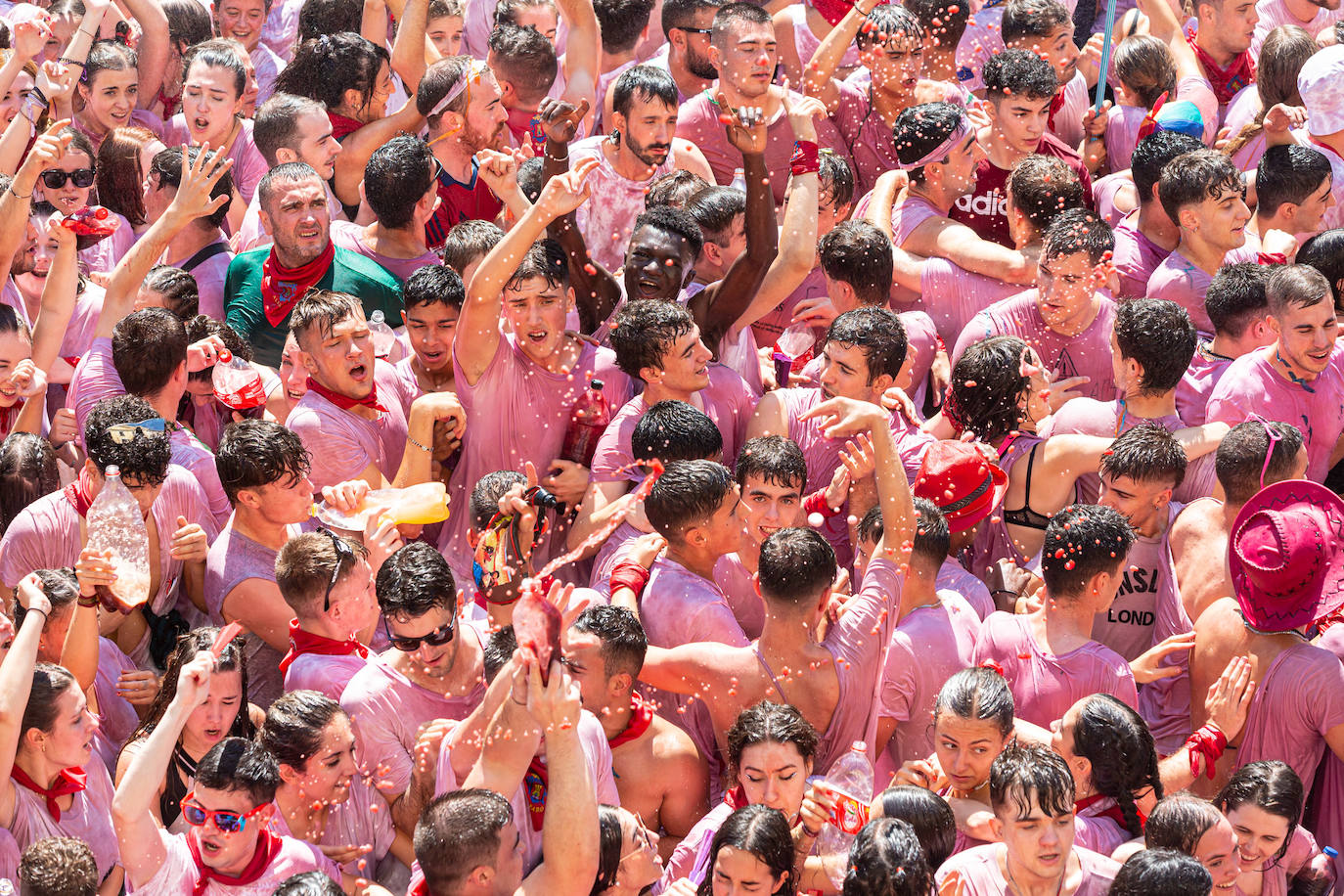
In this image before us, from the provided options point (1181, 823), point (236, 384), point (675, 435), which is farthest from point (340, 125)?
point (1181, 823)

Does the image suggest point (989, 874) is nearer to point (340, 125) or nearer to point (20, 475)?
point (20, 475)

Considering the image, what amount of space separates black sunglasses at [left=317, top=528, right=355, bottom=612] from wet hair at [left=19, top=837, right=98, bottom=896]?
1.22m

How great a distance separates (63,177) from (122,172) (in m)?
0.33

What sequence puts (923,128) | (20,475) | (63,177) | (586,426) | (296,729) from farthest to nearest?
1. (63,177)
2. (923,128)
3. (586,426)
4. (20,475)
5. (296,729)

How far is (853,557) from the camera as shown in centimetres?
685

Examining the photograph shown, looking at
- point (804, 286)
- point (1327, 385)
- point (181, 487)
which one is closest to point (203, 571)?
point (181, 487)

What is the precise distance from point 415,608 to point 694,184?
2687 millimetres

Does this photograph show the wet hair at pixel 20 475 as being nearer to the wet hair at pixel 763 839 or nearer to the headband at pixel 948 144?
the wet hair at pixel 763 839

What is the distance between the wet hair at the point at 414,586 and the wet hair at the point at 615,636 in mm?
445

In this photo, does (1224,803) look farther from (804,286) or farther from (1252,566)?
(804,286)

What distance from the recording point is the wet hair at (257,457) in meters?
6.30

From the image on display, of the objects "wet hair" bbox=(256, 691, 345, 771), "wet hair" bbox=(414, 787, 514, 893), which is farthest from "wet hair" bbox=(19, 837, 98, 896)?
"wet hair" bbox=(414, 787, 514, 893)

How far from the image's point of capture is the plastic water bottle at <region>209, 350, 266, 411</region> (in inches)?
277

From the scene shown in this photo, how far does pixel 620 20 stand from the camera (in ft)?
30.3
